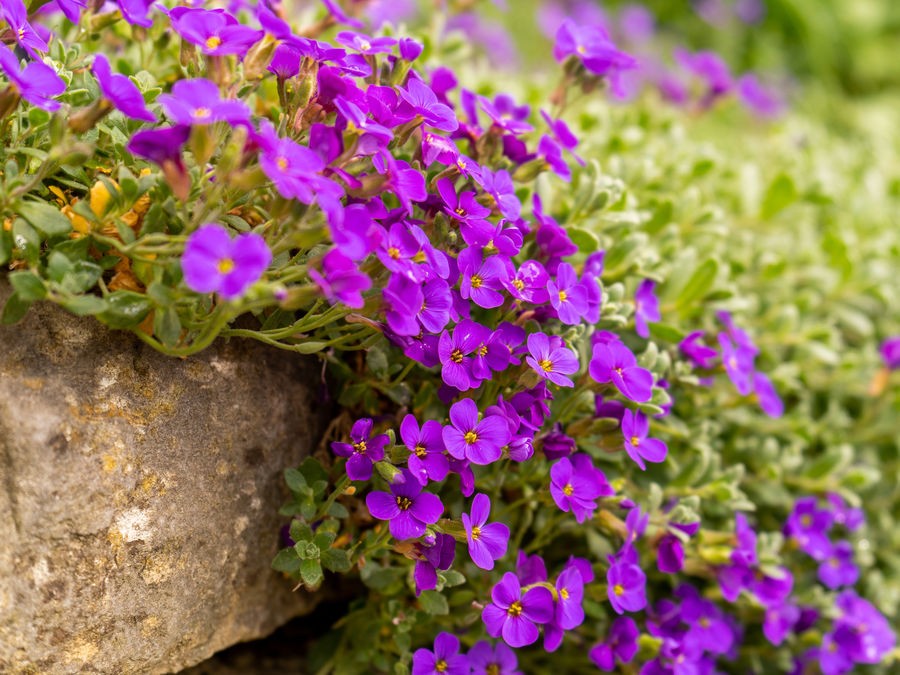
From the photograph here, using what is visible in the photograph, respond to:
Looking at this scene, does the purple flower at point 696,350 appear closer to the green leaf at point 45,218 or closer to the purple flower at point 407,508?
the purple flower at point 407,508

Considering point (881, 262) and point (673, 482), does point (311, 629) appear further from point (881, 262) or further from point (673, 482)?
point (881, 262)

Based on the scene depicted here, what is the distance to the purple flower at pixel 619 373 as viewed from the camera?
1806 millimetres

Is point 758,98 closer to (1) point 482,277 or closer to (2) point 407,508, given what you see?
(1) point 482,277

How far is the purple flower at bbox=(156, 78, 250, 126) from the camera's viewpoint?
4.48 ft

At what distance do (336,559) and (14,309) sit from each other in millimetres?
761

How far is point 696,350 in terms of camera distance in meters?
2.16

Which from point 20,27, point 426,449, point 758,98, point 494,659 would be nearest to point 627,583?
point 494,659

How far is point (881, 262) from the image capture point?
3160mm

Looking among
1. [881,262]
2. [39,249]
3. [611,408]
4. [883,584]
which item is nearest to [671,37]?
[881,262]

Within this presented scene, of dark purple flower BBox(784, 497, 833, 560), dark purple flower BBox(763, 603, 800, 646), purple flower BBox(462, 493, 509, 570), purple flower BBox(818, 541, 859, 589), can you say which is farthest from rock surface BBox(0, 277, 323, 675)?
purple flower BBox(818, 541, 859, 589)

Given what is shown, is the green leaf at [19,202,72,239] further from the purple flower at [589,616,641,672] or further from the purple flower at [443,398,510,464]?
the purple flower at [589,616,641,672]

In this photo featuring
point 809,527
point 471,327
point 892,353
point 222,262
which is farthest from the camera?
point 892,353

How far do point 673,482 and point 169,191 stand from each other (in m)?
1.42

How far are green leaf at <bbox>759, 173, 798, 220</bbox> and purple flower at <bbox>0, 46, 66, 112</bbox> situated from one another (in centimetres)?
231
